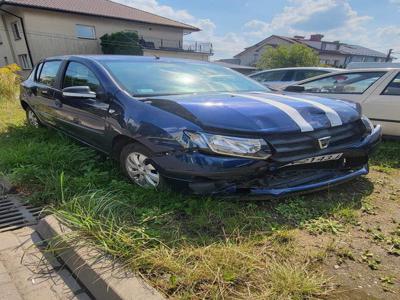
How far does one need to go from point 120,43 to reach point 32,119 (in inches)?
791

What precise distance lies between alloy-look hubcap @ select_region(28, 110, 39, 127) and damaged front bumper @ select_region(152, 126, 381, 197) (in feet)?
12.6

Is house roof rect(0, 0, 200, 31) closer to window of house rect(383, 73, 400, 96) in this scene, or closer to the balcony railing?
the balcony railing

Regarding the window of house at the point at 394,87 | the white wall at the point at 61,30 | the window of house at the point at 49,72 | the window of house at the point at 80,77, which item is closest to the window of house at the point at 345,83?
the window of house at the point at 394,87

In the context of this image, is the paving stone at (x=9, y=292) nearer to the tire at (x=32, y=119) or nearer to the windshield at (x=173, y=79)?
the windshield at (x=173, y=79)

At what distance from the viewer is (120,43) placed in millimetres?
24141

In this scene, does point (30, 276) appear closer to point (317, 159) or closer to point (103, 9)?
point (317, 159)

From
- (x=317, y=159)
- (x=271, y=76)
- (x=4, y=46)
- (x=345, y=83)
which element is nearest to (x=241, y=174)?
(x=317, y=159)

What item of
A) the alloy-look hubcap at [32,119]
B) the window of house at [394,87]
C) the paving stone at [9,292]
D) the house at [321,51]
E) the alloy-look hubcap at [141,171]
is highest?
the window of house at [394,87]

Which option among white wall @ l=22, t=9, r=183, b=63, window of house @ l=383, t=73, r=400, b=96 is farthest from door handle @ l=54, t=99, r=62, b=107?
white wall @ l=22, t=9, r=183, b=63

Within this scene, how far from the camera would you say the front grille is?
97.6 inches

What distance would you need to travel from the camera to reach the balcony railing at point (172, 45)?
2803 cm

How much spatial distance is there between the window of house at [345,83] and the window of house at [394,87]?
0.21 meters

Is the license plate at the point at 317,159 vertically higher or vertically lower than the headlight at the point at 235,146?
lower

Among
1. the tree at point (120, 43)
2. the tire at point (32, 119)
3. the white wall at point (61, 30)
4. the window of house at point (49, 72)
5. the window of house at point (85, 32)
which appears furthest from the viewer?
the window of house at point (85, 32)
